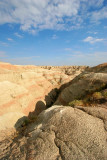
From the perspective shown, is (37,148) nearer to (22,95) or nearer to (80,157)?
(80,157)

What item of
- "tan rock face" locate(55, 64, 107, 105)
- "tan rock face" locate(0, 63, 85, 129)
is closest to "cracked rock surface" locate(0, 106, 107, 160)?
"tan rock face" locate(0, 63, 85, 129)

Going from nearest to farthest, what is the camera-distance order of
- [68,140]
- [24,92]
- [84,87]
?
[68,140]
[84,87]
[24,92]

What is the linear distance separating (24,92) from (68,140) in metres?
13.7

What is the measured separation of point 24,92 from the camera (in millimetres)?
17484

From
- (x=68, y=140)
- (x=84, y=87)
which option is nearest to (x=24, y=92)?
(x=84, y=87)

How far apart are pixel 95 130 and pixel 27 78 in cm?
1829

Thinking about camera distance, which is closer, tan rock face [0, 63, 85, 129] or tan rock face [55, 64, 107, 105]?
tan rock face [55, 64, 107, 105]

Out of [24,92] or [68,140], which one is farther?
[24,92]

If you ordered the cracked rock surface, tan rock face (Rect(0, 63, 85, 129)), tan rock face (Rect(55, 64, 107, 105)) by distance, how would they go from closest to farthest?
the cracked rock surface, tan rock face (Rect(55, 64, 107, 105)), tan rock face (Rect(0, 63, 85, 129))

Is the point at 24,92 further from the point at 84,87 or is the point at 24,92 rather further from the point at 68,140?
the point at 68,140

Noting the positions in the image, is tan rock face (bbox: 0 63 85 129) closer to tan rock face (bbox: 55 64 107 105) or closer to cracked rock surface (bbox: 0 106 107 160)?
tan rock face (bbox: 55 64 107 105)

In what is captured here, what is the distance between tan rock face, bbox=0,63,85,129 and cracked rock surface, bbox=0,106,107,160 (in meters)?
5.65

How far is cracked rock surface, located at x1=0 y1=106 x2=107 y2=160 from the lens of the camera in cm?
423

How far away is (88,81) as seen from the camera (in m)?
A: 13.9
